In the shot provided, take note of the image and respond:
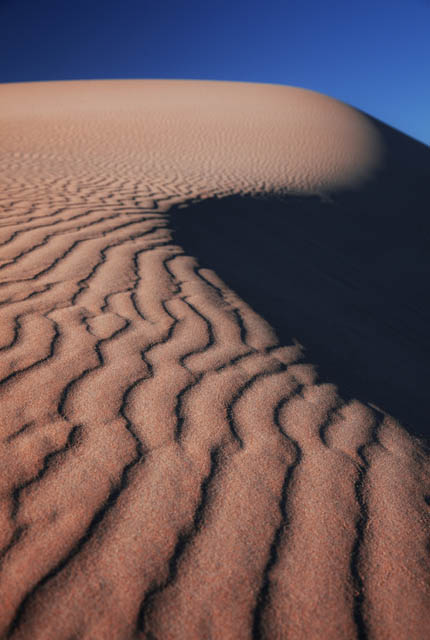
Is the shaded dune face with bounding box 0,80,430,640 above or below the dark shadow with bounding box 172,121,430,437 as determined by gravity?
above

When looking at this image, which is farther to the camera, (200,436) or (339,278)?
(339,278)

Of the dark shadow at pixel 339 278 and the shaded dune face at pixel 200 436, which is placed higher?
the shaded dune face at pixel 200 436

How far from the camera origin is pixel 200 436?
1649mm

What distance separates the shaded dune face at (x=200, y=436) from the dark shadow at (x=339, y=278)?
0.03 meters

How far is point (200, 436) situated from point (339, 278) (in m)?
3.25

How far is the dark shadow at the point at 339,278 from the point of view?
249 cm

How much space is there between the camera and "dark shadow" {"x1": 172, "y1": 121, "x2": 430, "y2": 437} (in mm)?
2490

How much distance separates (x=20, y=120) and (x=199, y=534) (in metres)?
16.8

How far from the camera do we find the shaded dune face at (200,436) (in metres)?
1.13

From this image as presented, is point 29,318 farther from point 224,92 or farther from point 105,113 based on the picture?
point 224,92

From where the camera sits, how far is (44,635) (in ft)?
3.33

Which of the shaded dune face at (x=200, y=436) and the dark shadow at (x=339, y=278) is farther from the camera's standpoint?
the dark shadow at (x=339, y=278)

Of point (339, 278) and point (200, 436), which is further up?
point (200, 436)

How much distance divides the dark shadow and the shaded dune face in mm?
27
